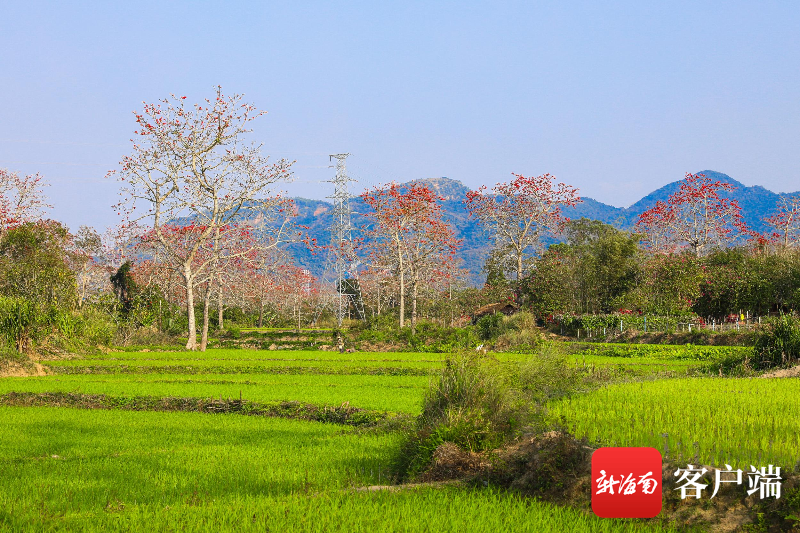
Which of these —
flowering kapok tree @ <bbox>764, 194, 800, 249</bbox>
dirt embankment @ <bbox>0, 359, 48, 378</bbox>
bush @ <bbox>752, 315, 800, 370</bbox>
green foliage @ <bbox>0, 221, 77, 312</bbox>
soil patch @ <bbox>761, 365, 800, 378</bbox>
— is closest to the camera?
soil patch @ <bbox>761, 365, 800, 378</bbox>

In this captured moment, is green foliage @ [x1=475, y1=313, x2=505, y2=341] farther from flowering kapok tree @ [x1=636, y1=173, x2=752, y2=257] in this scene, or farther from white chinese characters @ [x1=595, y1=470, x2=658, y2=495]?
white chinese characters @ [x1=595, y1=470, x2=658, y2=495]

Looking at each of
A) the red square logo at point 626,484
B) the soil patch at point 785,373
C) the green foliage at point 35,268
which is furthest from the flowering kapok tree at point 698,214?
the red square logo at point 626,484

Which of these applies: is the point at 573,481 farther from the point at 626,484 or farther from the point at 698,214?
the point at 698,214

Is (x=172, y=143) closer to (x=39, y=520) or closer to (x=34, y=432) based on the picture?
(x=34, y=432)

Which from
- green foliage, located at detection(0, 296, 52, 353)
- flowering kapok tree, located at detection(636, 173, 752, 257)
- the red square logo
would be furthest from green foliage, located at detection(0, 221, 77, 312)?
flowering kapok tree, located at detection(636, 173, 752, 257)

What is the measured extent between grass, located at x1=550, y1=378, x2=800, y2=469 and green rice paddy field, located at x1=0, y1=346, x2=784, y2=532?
3 centimetres

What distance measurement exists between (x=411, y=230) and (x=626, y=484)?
1181 inches

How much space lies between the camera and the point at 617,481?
5703 mm

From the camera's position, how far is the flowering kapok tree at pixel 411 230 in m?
34.8

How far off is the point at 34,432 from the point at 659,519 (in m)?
10.2

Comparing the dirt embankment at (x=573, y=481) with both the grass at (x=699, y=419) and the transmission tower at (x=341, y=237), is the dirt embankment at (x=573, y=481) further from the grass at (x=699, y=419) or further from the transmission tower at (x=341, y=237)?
the transmission tower at (x=341, y=237)

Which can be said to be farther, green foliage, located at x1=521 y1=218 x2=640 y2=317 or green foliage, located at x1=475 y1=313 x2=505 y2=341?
green foliage, located at x1=521 y1=218 x2=640 y2=317

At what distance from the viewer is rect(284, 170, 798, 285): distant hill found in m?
117

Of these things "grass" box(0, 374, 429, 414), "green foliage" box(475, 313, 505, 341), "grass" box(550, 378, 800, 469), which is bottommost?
"grass" box(0, 374, 429, 414)
